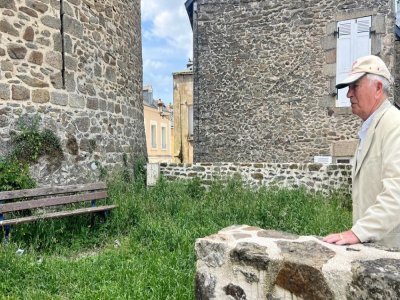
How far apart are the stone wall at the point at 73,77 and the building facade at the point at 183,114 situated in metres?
9.81

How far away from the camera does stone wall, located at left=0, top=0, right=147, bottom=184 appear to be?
604 centimetres

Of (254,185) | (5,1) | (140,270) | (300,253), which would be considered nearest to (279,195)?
(254,185)

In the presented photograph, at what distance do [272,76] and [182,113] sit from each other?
8.36 m

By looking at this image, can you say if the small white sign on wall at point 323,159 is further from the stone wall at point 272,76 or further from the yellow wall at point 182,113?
the yellow wall at point 182,113

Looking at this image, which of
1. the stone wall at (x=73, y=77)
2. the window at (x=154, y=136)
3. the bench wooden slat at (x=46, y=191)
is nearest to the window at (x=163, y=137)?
the window at (x=154, y=136)

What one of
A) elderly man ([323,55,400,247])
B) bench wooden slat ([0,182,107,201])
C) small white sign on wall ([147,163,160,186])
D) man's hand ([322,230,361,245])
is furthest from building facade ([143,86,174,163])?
man's hand ([322,230,361,245])

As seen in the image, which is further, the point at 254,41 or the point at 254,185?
the point at 254,41

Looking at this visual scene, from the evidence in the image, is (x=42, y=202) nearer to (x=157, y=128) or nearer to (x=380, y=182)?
(x=380, y=182)

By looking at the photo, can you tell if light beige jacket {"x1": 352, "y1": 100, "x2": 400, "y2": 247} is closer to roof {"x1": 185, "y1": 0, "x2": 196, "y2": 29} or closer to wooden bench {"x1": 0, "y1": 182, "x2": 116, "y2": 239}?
wooden bench {"x1": 0, "y1": 182, "x2": 116, "y2": 239}

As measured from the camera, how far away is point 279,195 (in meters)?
7.32

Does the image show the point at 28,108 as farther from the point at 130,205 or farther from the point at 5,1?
the point at 130,205

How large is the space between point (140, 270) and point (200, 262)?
6.61ft

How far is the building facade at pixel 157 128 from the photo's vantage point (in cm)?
2653

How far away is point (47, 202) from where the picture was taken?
5.43 meters
